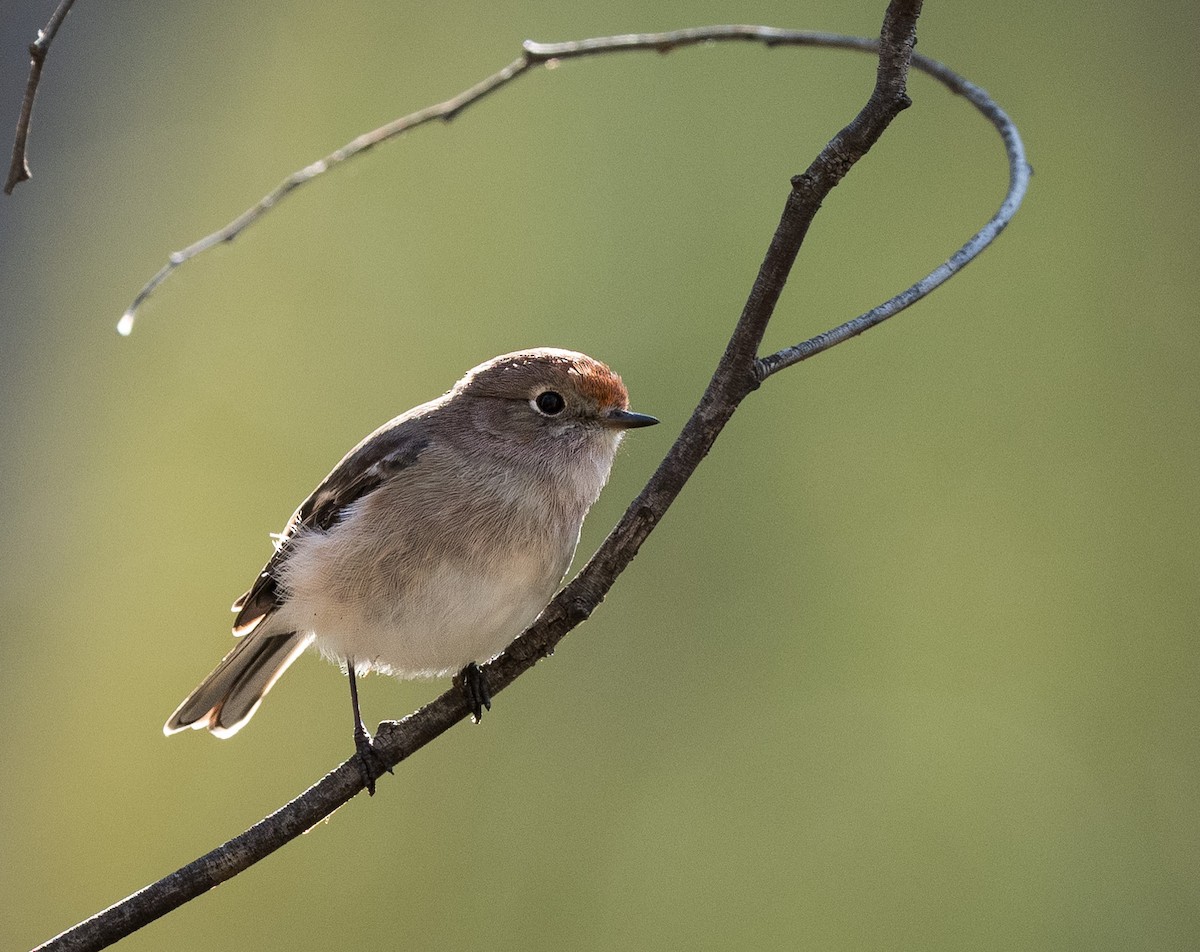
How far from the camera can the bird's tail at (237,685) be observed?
3.25 metres

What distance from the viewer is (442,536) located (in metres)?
2.81

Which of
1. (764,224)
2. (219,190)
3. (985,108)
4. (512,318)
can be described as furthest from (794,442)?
(219,190)

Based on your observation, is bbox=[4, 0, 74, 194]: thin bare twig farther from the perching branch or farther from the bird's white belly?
the bird's white belly

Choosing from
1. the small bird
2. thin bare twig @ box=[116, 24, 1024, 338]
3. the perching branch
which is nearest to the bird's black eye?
the small bird

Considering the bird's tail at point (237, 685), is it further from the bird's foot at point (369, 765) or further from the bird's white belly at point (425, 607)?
the bird's foot at point (369, 765)

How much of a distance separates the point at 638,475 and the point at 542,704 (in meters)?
0.97

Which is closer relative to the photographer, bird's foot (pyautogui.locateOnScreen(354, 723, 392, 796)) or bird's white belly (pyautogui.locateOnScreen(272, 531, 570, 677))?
bird's foot (pyautogui.locateOnScreen(354, 723, 392, 796))

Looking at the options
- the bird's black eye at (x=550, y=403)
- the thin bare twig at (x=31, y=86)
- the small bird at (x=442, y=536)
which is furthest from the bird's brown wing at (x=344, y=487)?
the thin bare twig at (x=31, y=86)

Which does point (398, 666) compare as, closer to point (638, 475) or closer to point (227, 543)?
point (638, 475)

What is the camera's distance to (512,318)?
530 cm

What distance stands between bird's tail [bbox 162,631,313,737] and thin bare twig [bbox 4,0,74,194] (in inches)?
61.8

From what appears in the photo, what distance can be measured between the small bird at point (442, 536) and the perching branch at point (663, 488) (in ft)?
1.43

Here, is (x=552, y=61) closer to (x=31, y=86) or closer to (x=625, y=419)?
(x=625, y=419)

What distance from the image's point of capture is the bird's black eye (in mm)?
3070
